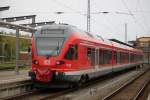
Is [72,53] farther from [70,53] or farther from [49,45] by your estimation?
[49,45]

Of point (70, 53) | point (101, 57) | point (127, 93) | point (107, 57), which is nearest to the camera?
point (70, 53)

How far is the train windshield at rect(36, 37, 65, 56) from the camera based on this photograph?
17391 mm

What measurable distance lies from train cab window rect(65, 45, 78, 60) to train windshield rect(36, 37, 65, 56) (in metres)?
0.49

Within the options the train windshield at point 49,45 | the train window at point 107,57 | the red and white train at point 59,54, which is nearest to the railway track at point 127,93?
the red and white train at point 59,54

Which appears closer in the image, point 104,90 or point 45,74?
point 45,74

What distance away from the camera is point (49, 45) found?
1761 centimetres

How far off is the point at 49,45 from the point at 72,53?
1.19 m

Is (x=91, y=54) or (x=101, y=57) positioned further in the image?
(x=101, y=57)

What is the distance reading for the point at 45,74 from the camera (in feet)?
55.4

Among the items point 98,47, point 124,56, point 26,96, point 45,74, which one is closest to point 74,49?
point 45,74

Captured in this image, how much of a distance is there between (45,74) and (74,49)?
2.13 meters

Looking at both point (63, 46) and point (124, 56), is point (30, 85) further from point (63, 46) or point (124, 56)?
point (124, 56)

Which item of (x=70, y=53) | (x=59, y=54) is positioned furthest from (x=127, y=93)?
(x=59, y=54)

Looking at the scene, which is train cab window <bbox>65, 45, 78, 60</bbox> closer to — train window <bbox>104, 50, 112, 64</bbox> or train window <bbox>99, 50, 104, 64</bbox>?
train window <bbox>99, 50, 104, 64</bbox>
